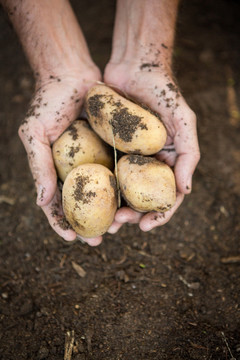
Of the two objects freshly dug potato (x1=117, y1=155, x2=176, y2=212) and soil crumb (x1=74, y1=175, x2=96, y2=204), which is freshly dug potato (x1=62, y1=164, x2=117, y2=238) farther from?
freshly dug potato (x1=117, y1=155, x2=176, y2=212)

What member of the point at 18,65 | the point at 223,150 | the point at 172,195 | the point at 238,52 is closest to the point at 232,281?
the point at 172,195

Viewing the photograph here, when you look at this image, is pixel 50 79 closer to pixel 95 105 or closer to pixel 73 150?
pixel 95 105

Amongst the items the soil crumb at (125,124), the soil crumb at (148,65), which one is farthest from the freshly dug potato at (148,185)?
the soil crumb at (148,65)

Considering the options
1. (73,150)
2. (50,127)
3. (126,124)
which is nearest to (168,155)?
(126,124)

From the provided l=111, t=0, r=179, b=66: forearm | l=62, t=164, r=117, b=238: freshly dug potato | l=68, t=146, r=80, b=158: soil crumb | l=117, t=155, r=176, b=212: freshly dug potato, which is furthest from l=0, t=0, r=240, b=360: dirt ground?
l=111, t=0, r=179, b=66: forearm

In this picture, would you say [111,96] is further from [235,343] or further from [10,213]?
[235,343]

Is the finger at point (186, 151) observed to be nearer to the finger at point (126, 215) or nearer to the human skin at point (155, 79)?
the human skin at point (155, 79)

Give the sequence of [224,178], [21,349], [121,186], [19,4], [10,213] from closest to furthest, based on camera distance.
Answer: [21,349] → [121,186] → [19,4] → [10,213] → [224,178]
